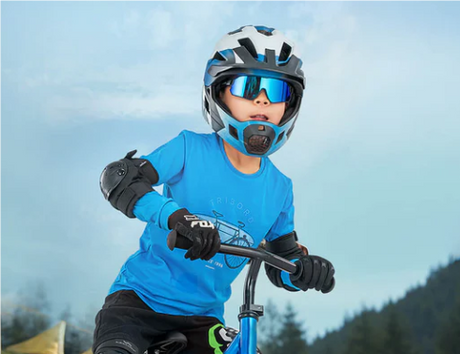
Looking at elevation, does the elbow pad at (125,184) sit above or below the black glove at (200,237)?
above

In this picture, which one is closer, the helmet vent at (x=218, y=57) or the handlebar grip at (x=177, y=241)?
the handlebar grip at (x=177, y=241)

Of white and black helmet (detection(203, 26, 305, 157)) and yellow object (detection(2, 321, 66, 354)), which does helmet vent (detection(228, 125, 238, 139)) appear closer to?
white and black helmet (detection(203, 26, 305, 157))

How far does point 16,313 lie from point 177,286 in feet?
9.85

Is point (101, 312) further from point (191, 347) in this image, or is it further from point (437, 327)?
point (437, 327)

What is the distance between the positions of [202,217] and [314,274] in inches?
13.7

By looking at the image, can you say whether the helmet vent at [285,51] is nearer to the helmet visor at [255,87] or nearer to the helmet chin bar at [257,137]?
the helmet visor at [255,87]

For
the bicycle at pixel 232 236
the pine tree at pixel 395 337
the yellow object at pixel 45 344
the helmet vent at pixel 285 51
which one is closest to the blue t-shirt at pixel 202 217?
the bicycle at pixel 232 236

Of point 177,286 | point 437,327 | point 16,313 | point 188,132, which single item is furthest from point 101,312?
point 437,327

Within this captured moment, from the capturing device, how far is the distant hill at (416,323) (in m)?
4.76

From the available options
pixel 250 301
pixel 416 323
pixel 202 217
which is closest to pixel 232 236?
pixel 202 217

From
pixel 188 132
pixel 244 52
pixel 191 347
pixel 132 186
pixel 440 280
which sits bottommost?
pixel 191 347

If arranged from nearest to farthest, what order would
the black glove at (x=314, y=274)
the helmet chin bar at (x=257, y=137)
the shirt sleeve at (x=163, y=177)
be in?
the shirt sleeve at (x=163, y=177) → the black glove at (x=314, y=274) → the helmet chin bar at (x=257, y=137)

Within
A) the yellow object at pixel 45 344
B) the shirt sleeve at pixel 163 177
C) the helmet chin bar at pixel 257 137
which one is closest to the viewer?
the shirt sleeve at pixel 163 177

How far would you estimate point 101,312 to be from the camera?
1578 millimetres
